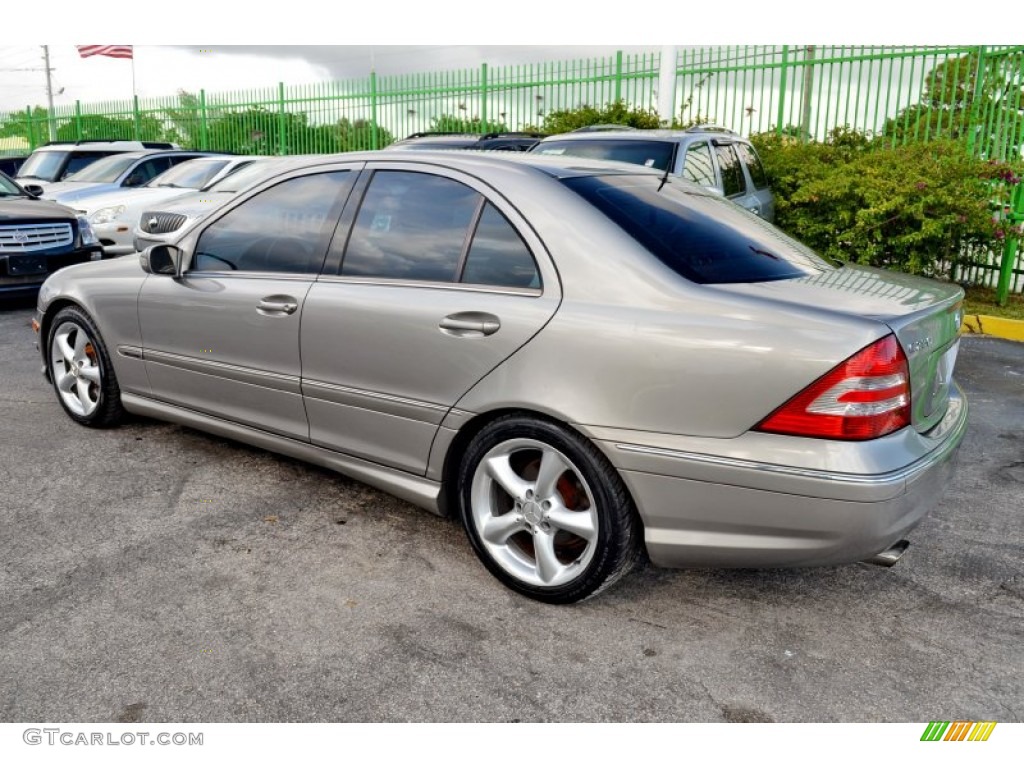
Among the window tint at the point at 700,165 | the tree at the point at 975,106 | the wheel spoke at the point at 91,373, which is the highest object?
the tree at the point at 975,106

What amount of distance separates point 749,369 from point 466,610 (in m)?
1.26

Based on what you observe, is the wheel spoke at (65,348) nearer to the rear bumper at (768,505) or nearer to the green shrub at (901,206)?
the rear bumper at (768,505)

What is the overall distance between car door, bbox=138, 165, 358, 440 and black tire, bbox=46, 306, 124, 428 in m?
0.50

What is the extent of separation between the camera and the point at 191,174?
12031 mm

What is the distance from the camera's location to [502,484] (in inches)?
121

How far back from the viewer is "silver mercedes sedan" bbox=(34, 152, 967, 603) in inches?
102

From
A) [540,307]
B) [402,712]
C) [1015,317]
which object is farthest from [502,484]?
[1015,317]

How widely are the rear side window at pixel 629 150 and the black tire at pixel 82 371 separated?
419 cm

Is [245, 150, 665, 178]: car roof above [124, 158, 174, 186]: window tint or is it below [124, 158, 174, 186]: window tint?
above

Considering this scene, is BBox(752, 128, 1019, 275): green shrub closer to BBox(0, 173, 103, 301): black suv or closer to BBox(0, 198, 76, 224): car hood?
BBox(0, 173, 103, 301): black suv

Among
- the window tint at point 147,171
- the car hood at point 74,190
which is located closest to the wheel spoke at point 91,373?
the car hood at point 74,190

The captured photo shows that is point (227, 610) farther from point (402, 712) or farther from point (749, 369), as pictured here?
point (749, 369)

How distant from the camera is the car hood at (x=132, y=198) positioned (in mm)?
10891

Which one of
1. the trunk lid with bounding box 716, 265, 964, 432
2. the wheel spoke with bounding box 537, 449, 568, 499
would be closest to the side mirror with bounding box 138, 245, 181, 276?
the wheel spoke with bounding box 537, 449, 568, 499
